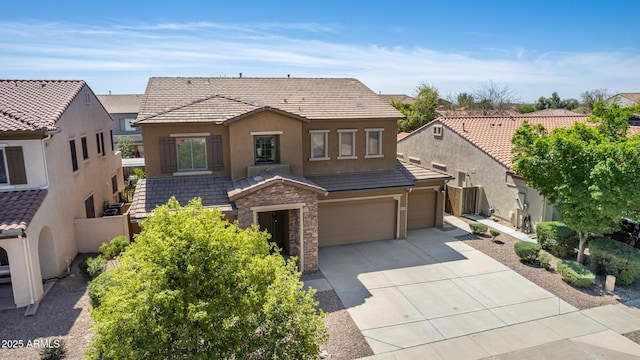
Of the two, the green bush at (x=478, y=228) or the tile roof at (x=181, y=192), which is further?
the green bush at (x=478, y=228)

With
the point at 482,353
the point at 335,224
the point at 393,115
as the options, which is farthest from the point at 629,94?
the point at 482,353

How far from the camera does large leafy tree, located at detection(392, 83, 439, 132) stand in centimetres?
4053

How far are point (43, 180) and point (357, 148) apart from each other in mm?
12730

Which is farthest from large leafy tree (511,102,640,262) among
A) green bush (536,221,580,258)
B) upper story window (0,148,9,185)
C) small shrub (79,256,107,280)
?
upper story window (0,148,9,185)

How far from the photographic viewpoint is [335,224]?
18.3 m

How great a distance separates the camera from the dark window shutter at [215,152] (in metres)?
17.1

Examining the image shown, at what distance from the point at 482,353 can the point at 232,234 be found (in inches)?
294

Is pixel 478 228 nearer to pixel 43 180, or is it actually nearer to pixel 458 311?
pixel 458 311

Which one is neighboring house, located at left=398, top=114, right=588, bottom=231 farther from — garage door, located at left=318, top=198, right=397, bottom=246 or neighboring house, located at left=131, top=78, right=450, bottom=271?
garage door, located at left=318, top=198, right=397, bottom=246

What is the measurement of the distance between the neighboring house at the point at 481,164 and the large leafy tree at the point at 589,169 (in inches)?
169

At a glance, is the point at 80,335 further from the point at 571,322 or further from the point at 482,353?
the point at 571,322

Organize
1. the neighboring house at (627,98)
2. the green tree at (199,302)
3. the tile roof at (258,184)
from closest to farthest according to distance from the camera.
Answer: the green tree at (199,302), the tile roof at (258,184), the neighboring house at (627,98)

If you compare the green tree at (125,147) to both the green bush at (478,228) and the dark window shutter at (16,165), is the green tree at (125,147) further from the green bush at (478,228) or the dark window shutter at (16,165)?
the green bush at (478,228)

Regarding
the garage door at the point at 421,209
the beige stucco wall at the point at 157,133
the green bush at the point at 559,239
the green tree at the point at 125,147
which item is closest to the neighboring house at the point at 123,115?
the green tree at the point at 125,147
